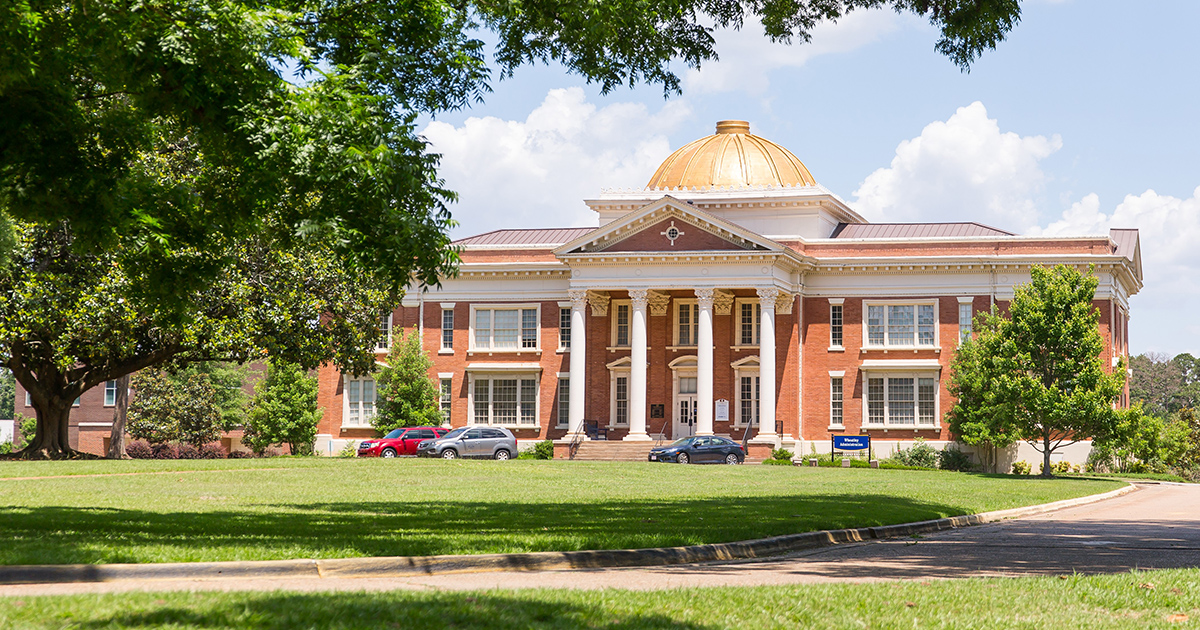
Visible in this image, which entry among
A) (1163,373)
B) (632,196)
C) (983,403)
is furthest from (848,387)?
(1163,373)

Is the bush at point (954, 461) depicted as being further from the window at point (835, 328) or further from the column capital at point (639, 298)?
the column capital at point (639, 298)

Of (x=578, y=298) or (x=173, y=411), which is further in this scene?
(x=173, y=411)

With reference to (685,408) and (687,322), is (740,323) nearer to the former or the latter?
(687,322)

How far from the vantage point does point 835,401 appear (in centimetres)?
5622

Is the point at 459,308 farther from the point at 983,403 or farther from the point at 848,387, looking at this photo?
the point at 983,403

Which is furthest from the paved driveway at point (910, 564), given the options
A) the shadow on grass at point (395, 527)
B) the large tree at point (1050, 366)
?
the large tree at point (1050, 366)

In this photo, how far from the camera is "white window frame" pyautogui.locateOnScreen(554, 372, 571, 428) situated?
192 feet

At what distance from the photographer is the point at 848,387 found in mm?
55969

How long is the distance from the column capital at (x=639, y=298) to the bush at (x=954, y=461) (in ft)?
47.5

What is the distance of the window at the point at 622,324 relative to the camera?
58562 millimetres

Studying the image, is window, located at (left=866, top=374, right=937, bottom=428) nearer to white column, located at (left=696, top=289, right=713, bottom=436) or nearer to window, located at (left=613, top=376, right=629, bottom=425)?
white column, located at (left=696, top=289, right=713, bottom=436)

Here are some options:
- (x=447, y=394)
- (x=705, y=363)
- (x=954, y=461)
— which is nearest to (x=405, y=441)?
(x=447, y=394)

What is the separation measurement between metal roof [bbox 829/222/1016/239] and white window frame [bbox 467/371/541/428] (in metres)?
16.3

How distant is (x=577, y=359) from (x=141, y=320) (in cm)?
2124
